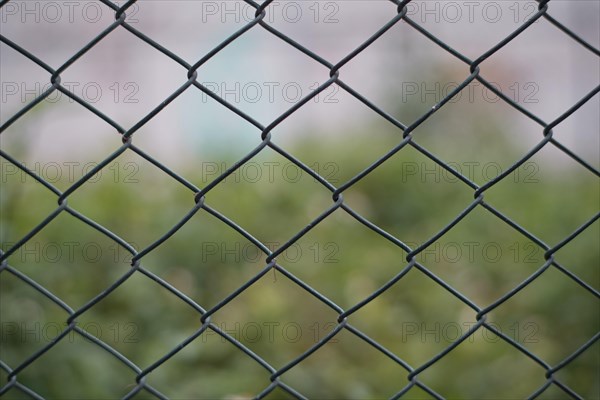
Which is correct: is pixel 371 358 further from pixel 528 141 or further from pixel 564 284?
pixel 528 141

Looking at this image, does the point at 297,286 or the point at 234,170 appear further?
the point at 297,286

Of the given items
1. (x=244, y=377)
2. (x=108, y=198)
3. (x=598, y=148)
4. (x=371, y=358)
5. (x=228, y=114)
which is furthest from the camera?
(x=228, y=114)

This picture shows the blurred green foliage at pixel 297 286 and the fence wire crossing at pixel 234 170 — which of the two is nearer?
the fence wire crossing at pixel 234 170

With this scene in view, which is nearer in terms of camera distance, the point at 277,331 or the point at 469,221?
the point at 277,331

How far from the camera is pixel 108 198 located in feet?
9.68

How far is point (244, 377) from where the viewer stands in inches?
77.2

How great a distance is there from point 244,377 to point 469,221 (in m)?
1.54

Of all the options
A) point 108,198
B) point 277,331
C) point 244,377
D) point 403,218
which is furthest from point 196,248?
point 403,218

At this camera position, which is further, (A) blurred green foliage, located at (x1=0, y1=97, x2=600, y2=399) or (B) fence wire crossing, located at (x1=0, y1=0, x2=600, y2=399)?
(A) blurred green foliage, located at (x1=0, y1=97, x2=600, y2=399)

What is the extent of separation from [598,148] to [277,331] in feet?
11.6

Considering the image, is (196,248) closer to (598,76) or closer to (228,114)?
(228,114)

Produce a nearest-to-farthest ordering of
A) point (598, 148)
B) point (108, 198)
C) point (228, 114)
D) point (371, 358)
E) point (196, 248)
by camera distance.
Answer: point (371, 358) < point (196, 248) < point (108, 198) < point (598, 148) < point (228, 114)

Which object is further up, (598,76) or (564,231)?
(598,76)

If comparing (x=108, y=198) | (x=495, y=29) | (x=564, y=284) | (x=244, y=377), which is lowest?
(x=244, y=377)
